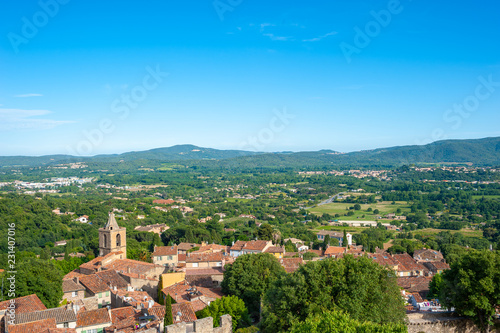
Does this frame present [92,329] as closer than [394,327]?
No

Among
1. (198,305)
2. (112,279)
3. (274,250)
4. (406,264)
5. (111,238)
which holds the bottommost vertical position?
(406,264)

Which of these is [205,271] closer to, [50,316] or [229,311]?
[229,311]

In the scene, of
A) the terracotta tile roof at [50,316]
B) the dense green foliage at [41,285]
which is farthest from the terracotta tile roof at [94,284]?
the terracotta tile roof at [50,316]

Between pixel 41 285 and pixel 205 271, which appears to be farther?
pixel 205 271

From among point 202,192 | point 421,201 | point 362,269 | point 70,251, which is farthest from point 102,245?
point 202,192

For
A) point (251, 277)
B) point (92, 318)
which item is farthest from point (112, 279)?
point (251, 277)

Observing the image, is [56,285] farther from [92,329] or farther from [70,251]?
[70,251]
